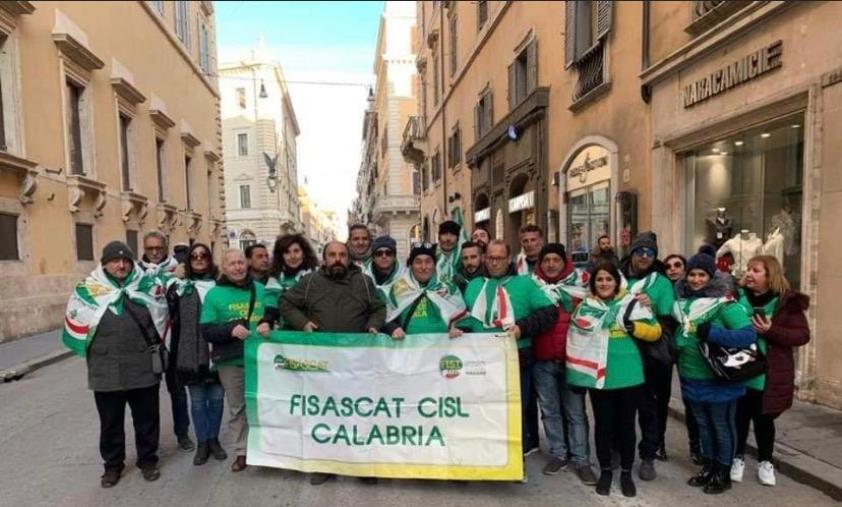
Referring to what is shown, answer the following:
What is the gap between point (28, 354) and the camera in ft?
31.3

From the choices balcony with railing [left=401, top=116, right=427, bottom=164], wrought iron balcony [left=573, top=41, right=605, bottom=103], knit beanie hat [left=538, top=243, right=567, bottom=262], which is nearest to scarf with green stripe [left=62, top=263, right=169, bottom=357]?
knit beanie hat [left=538, top=243, right=567, bottom=262]

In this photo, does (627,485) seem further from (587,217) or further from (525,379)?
(587,217)

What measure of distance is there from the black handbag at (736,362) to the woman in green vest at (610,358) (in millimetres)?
383

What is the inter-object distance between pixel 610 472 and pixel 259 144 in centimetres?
5741

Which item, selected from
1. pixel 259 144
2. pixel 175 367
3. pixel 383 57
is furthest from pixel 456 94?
pixel 259 144

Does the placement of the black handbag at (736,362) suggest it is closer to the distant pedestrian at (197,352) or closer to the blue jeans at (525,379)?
the blue jeans at (525,379)

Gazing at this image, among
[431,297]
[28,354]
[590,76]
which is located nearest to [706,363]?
[431,297]

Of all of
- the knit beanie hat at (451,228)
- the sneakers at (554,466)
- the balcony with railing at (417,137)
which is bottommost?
the sneakers at (554,466)

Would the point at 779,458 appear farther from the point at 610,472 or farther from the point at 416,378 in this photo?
the point at 416,378

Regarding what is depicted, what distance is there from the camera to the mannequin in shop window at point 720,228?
7.53 metres

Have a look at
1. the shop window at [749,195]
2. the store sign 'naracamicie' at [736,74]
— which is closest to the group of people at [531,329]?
the shop window at [749,195]

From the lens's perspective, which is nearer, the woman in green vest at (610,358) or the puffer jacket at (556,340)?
the woman in green vest at (610,358)

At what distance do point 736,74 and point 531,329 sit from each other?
4.80 metres

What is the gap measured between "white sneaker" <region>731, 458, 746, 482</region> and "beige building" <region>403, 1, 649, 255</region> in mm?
5435
